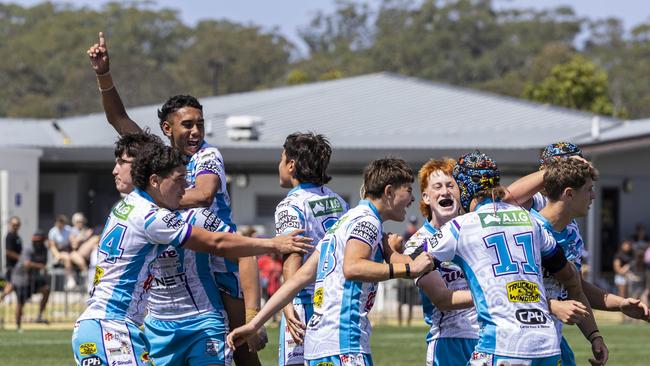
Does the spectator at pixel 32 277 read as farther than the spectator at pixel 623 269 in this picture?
No

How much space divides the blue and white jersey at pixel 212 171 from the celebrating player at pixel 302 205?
378 millimetres

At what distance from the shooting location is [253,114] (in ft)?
128

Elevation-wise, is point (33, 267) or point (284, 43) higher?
point (284, 43)

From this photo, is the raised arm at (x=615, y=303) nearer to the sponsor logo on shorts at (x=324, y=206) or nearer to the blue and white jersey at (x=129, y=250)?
the sponsor logo on shorts at (x=324, y=206)

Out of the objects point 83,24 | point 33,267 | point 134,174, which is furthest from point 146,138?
point 83,24

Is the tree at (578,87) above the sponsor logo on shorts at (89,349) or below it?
above

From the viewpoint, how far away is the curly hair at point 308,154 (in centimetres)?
859

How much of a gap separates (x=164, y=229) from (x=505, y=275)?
1954mm

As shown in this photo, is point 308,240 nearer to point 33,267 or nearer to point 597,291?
point 597,291

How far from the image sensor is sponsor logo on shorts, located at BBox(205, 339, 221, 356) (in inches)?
325

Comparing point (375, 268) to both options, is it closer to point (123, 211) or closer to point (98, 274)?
point (123, 211)

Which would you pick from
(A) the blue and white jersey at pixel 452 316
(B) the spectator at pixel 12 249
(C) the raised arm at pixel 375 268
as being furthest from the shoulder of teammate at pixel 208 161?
(B) the spectator at pixel 12 249

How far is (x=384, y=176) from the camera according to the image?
24.2 feet

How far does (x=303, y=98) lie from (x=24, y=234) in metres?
11.6
